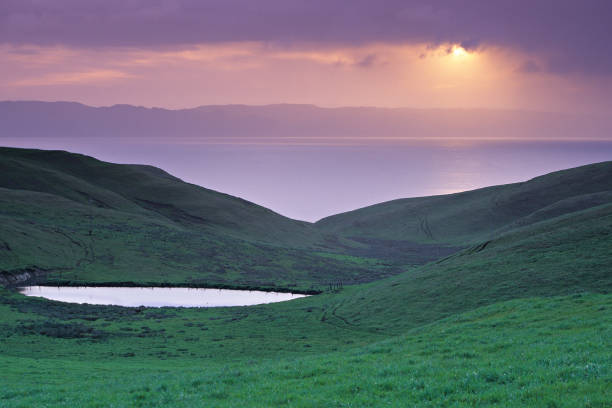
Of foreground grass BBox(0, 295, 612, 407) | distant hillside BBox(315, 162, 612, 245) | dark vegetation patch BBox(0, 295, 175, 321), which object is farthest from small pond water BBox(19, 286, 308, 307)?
distant hillside BBox(315, 162, 612, 245)

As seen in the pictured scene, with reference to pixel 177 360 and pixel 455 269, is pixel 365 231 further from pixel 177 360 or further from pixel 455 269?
pixel 177 360

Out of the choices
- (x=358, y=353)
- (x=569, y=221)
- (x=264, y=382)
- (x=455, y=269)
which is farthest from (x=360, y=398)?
(x=569, y=221)

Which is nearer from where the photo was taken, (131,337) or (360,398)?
(360,398)

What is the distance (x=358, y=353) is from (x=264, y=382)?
7654 millimetres

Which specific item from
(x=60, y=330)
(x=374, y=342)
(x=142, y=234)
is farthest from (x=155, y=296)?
(x=374, y=342)

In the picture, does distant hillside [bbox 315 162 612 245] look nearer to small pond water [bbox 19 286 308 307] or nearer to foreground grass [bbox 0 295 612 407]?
small pond water [bbox 19 286 308 307]

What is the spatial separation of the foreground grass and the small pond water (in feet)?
146

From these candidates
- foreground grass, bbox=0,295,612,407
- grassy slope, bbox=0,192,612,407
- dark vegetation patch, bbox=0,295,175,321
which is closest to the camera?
foreground grass, bbox=0,295,612,407

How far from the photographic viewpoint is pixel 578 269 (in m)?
45.0

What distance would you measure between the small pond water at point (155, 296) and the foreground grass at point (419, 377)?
4443cm

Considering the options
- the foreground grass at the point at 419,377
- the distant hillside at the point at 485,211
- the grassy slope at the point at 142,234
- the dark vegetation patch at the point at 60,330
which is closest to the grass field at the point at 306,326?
the foreground grass at the point at 419,377

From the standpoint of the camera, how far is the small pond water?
7162 cm

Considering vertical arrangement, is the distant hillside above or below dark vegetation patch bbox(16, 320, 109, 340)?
above

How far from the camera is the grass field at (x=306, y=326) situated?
16.9m
